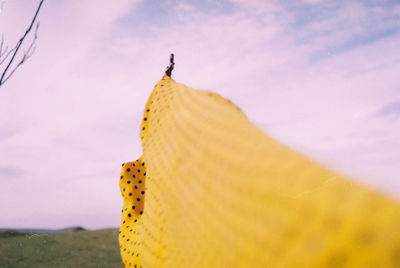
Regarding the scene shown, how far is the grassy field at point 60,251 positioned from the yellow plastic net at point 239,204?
12.3 feet

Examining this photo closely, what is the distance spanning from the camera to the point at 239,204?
0.59 metres

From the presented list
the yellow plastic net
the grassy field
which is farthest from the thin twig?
the grassy field

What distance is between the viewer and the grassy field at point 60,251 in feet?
14.3

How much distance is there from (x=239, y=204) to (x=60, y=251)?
483 centimetres

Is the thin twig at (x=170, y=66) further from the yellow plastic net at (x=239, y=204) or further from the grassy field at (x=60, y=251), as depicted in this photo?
the grassy field at (x=60, y=251)

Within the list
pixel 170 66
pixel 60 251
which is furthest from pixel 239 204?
pixel 60 251

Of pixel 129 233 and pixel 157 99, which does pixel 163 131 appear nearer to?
→ pixel 157 99

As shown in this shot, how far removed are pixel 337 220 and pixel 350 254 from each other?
4 centimetres

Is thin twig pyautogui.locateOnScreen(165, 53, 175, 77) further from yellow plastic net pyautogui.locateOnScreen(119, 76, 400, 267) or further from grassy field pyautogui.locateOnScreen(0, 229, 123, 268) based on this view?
grassy field pyautogui.locateOnScreen(0, 229, 123, 268)

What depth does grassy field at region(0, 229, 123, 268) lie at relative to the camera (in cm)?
435

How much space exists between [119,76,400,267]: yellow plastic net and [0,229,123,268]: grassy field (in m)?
3.76

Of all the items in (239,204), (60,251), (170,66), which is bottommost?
(60,251)

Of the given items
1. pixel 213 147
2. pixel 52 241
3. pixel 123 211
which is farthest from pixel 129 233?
pixel 52 241

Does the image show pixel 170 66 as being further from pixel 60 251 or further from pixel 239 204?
pixel 60 251
